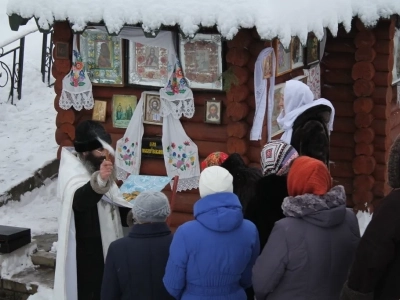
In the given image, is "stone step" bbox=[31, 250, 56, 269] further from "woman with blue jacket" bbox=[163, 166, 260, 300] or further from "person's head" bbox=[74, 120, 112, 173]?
"woman with blue jacket" bbox=[163, 166, 260, 300]

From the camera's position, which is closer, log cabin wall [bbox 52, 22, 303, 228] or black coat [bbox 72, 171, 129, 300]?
black coat [bbox 72, 171, 129, 300]

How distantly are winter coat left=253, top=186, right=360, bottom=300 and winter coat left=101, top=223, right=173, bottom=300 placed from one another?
59 centimetres

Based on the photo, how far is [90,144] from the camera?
509cm

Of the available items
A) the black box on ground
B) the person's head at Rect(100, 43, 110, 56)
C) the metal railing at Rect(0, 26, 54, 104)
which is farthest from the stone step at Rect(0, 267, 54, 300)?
Answer: the metal railing at Rect(0, 26, 54, 104)

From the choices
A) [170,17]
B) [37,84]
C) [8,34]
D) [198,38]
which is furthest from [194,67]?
[8,34]

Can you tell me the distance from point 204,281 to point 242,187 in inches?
43.5

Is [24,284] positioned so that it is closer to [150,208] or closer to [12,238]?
[12,238]

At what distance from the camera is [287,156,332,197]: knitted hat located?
13.4 feet

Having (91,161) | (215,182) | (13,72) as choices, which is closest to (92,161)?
(91,161)

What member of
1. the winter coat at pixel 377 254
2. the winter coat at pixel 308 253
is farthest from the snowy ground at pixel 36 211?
the winter coat at pixel 377 254

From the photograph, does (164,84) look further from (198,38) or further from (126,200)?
(126,200)

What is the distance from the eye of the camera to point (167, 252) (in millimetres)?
4359

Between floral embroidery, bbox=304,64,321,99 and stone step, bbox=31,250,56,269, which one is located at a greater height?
floral embroidery, bbox=304,64,321,99

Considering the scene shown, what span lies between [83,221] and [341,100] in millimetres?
5114
